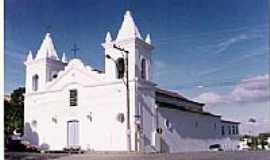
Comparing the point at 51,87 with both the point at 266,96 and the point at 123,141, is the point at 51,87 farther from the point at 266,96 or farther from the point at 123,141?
the point at 266,96

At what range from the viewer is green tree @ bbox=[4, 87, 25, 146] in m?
2.93

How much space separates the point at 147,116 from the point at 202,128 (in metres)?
1.05

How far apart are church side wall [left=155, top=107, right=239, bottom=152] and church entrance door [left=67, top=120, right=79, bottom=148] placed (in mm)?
822

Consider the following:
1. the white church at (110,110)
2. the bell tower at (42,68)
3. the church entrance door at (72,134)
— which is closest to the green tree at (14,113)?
the white church at (110,110)

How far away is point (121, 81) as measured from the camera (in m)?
4.27

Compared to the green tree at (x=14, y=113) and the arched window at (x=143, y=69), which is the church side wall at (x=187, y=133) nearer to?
the arched window at (x=143, y=69)

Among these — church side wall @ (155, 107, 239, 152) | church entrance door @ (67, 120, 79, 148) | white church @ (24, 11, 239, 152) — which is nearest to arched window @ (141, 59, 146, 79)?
white church @ (24, 11, 239, 152)

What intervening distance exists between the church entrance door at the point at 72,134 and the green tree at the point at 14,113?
24.9 inches

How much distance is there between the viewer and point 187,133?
469cm

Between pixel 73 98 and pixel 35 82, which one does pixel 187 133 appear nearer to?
pixel 73 98

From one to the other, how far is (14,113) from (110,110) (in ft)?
3.23

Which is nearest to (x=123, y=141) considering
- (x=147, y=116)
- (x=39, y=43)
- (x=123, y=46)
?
(x=147, y=116)

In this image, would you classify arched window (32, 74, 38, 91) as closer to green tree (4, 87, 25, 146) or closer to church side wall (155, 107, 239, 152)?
green tree (4, 87, 25, 146)

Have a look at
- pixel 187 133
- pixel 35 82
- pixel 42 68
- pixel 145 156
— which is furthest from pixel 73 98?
pixel 187 133
